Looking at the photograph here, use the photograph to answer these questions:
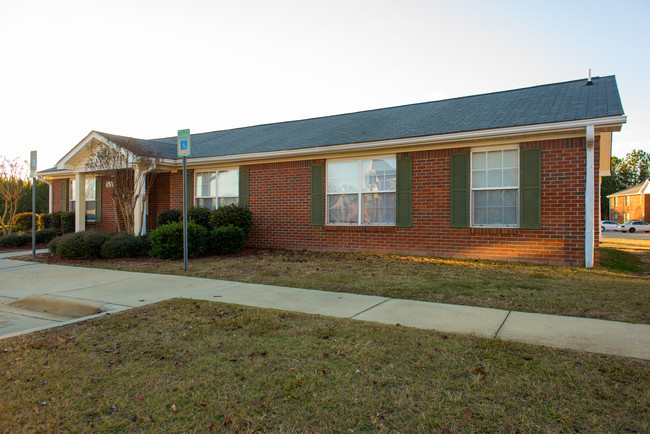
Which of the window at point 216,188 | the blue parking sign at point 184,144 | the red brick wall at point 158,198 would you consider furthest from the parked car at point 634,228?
the blue parking sign at point 184,144

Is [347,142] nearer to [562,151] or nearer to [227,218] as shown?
[227,218]

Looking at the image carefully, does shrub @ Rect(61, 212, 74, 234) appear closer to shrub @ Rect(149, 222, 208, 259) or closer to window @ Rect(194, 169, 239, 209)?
window @ Rect(194, 169, 239, 209)

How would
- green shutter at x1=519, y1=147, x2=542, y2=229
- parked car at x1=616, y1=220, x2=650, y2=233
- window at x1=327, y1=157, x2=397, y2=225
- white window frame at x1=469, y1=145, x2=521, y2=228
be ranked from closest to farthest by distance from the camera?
green shutter at x1=519, y1=147, x2=542, y2=229 → white window frame at x1=469, y1=145, x2=521, y2=228 → window at x1=327, y1=157, x2=397, y2=225 → parked car at x1=616, y1=220, x2=650, y2=233

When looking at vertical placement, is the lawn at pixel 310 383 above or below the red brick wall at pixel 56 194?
below

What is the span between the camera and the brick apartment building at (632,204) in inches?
2101

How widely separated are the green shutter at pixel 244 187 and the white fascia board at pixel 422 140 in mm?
586

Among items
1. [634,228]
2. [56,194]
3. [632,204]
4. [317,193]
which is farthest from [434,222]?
[632,204]

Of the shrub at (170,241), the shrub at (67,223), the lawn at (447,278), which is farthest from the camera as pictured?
the shrub at (67,223)

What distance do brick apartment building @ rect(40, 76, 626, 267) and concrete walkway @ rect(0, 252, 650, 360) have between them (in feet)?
15.8

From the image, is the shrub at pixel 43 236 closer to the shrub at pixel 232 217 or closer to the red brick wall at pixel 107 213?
the red brick wall at pixel 107 213

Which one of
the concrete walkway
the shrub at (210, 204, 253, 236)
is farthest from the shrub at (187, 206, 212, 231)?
the concrete walkway

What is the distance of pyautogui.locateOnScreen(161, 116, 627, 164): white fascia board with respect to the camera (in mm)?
8359

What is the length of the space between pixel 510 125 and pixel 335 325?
696 cm

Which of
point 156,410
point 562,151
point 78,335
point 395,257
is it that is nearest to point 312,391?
point 156,410
